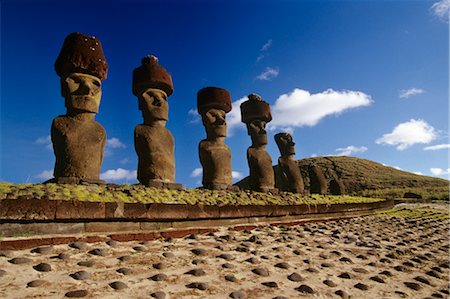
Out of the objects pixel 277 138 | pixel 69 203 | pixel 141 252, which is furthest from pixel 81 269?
pixel 277 138

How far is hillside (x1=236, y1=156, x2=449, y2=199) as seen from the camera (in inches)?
1088

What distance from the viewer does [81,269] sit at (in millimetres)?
2984

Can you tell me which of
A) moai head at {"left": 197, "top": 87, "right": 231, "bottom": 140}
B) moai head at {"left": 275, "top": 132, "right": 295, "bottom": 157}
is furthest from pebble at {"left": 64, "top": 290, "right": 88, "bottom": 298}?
moai head at {"left": 275, "top": 132, "right": 295, "bottom": 157}

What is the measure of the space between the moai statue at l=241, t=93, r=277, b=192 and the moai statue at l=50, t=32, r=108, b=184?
5014mm

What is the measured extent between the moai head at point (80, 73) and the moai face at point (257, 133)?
5.50 m

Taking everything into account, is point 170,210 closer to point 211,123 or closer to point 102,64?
point 102,64

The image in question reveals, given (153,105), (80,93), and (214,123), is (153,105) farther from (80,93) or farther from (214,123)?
(214,123)

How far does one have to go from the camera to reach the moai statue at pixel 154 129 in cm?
757

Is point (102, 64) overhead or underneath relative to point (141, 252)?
overhead

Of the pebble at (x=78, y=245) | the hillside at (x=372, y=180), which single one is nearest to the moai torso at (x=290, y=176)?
the pebble at (x=78, y=245)

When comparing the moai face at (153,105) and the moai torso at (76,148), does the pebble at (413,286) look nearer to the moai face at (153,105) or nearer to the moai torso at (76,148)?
the moai torso at (76,148)

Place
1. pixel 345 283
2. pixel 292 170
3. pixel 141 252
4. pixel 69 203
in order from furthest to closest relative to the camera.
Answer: pixel 292 170 < pixel 69 203 < pixel 141 252 < pixel 345 283

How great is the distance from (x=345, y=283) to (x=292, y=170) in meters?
10.2

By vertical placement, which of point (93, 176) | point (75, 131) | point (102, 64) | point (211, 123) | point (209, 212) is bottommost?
point (209, 212)
